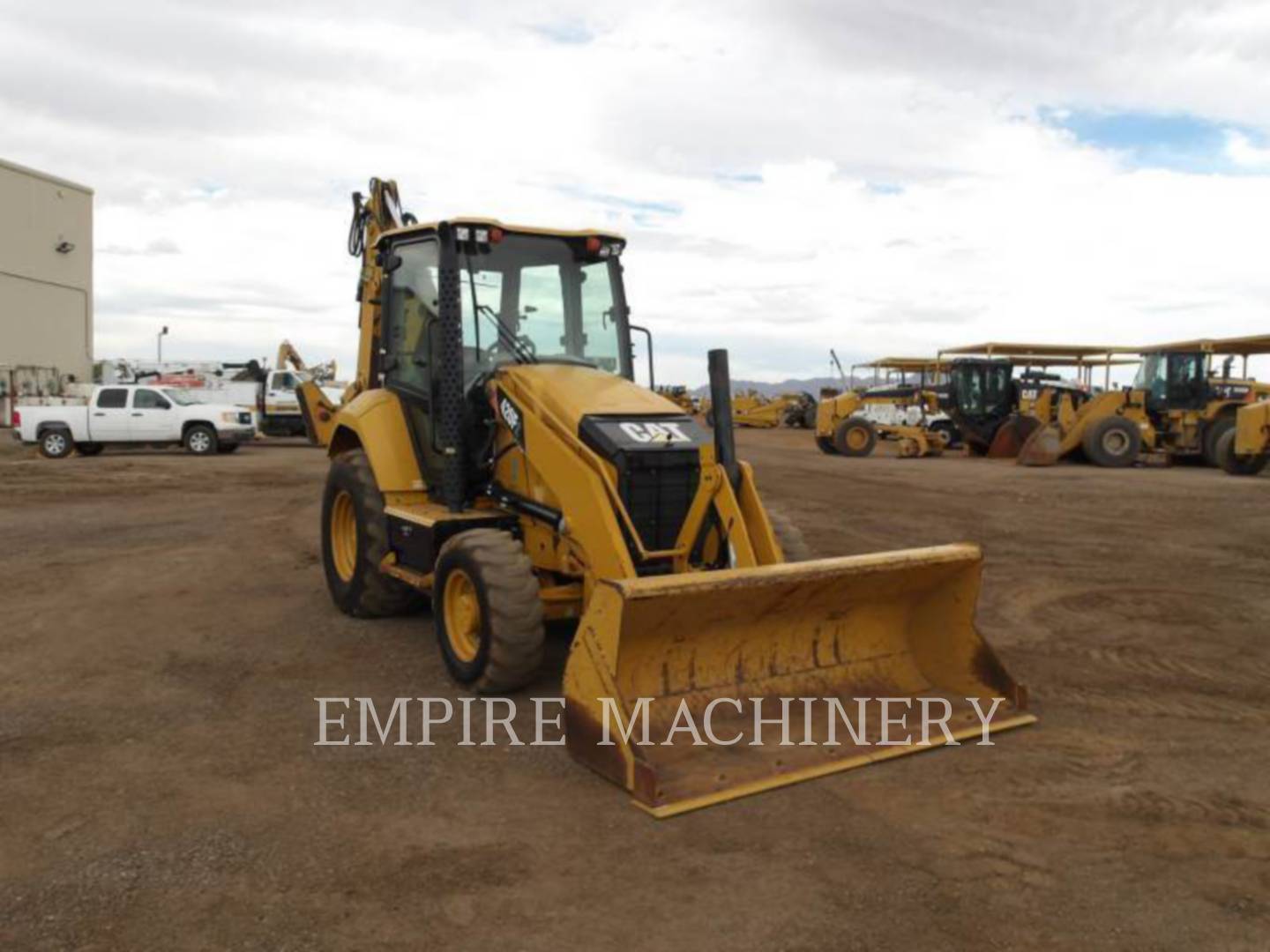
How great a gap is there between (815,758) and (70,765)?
140 inches

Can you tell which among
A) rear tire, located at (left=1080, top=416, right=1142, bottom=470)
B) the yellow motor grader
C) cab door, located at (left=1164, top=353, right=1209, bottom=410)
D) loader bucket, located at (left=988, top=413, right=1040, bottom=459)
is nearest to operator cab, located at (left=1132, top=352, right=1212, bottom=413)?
cab door, located at (left=1164, top=353, right=1209, bottom=410)

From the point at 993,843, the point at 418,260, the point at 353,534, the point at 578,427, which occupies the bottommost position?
the point at 993,843

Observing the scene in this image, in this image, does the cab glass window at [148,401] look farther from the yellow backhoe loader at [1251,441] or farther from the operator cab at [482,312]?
the yellow backhoe loader at [1251,441]

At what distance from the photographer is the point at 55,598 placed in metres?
8.73

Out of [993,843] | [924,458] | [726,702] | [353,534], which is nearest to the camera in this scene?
[993,843]

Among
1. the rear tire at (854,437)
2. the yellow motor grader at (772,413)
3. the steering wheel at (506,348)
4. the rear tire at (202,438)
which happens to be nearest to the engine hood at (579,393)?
the steering wheel at (506,348)

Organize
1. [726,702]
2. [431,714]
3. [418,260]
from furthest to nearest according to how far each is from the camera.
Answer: [418,260] → [431,714] → [726,702]

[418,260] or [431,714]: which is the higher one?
[418,260]

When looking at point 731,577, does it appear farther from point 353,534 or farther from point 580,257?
point 353,534

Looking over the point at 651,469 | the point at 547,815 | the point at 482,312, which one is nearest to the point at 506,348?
the point at 482,312

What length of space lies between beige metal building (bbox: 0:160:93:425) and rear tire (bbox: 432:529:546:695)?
38360 mm

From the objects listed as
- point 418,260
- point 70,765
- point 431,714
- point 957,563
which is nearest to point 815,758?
point 957,563

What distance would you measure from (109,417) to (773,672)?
76.6ft

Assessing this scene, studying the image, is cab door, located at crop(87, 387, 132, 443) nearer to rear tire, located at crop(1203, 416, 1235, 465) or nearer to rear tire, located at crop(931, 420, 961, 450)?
rear tire, located at crop(931, 420, 961, 450)
